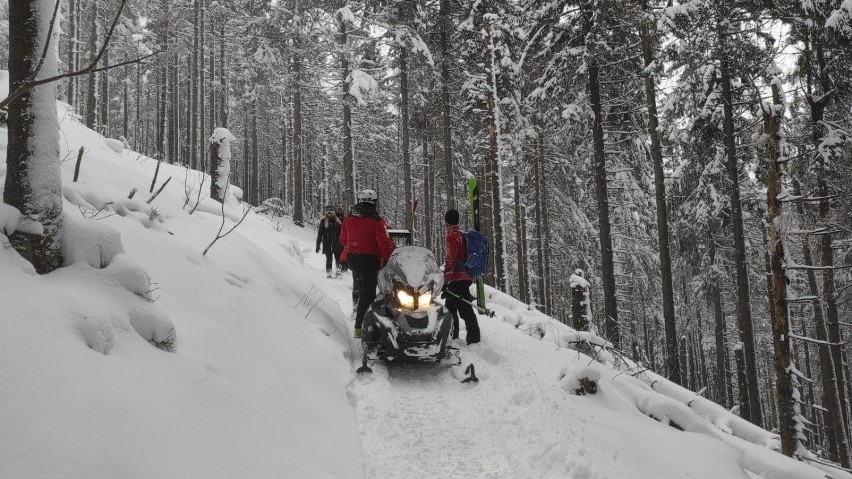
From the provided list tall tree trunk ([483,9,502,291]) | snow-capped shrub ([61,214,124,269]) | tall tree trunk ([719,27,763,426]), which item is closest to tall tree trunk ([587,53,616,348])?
tall tree trunk ([719,27,763,426])

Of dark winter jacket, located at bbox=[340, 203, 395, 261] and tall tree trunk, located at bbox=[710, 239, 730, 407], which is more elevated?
dark winter jacket, located at bbox=[340, 203, 395, 261]

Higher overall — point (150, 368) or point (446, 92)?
point (446, 92)

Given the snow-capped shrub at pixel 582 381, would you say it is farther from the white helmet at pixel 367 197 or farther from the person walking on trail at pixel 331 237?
the person walking on trail at pixel 331 237

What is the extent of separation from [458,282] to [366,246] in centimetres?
161

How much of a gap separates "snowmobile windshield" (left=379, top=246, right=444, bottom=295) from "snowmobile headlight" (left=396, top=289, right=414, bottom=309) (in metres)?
0.08

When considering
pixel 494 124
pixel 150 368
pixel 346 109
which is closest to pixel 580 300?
pixel 150 368

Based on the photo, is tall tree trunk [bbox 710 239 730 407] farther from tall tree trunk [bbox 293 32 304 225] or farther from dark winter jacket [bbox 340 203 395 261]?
tall tree trunk [bbox 293 32 304 225]

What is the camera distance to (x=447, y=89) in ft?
66.0

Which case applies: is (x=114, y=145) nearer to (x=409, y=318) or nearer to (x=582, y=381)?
(x=409, y=318)

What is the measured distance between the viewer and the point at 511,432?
181 inches

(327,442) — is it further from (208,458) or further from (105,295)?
(105,295)

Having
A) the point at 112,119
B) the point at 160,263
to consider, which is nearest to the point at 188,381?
the point at 160,263

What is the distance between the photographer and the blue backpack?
7375 millimetres

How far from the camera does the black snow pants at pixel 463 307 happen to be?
7262mm
